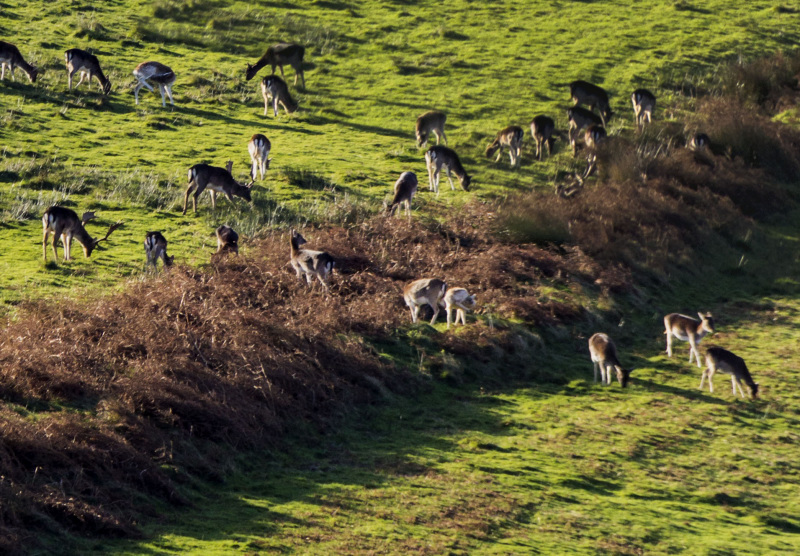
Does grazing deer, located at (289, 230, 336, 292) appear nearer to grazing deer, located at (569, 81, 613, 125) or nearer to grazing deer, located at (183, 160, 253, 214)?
grazing deer, located at (183, 160, 253, 214)

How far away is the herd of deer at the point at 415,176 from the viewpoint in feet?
59.5

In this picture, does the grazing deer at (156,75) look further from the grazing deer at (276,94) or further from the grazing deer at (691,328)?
the grazing deer at (691,328)

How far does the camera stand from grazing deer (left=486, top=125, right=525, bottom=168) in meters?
29.0

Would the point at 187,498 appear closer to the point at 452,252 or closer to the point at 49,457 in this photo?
the point at 49,457

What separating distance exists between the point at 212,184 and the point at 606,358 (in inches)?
419

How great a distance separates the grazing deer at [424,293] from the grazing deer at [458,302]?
169 millimetres

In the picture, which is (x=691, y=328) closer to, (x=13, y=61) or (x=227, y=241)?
(x=227, y=241)

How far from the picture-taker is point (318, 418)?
47.8 feet

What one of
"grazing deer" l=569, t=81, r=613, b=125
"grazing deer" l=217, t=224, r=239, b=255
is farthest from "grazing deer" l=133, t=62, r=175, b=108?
"grazing deer" l=569, t=81, r=613, b=125

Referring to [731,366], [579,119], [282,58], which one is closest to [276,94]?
[282,58]

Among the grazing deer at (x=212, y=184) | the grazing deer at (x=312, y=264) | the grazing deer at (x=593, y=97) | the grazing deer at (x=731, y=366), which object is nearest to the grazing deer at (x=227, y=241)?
the grazing deer at (x=312, y=264)

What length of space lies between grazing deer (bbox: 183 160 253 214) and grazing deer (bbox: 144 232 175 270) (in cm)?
420

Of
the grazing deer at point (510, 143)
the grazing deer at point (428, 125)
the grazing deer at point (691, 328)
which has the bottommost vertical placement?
the grazing deer at point (691, 328)

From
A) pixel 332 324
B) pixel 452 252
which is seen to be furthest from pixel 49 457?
pixel 452 252
